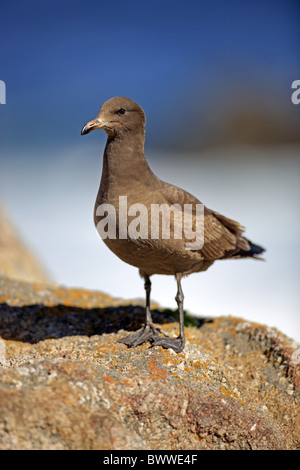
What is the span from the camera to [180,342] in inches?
271

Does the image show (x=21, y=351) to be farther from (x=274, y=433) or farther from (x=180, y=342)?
(x=274, y=433)

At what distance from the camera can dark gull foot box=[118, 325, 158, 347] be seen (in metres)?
6.82

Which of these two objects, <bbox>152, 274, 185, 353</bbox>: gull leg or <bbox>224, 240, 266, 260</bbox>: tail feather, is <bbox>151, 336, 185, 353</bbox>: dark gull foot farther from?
<bbox>224, 240, 266, 260</bbox>: tail feather

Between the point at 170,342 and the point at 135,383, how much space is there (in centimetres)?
171

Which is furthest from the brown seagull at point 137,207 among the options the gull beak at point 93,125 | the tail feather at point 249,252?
the tail feather at point 249,252

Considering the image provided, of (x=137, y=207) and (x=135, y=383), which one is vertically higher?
(x=137, y=207)

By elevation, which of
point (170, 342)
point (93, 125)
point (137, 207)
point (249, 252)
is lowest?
point (170, 342)

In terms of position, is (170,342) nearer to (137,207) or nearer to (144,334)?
(144,334)

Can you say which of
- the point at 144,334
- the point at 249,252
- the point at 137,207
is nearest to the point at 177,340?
the point at 144,334

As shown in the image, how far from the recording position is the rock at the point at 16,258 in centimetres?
1440

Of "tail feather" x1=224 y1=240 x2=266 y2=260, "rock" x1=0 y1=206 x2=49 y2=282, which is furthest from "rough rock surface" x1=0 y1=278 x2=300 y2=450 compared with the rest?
"rock" x1=0 y1=206 x2=49 y2=282

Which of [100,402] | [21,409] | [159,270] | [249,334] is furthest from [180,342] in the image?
[21,409]

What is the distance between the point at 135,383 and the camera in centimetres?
514

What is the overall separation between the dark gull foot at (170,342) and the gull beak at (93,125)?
10.6ft
